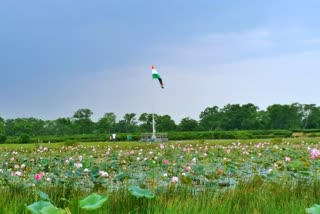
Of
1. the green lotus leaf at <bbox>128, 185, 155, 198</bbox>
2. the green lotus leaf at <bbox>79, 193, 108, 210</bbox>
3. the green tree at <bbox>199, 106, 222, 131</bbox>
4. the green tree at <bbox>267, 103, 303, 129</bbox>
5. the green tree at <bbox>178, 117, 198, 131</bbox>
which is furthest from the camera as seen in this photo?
the green tree at <bbox>267, 103, 303, 129</bbox>

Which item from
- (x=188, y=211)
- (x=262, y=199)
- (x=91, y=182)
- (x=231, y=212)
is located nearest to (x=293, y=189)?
(x=262, y=199)

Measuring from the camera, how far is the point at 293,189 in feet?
13.9

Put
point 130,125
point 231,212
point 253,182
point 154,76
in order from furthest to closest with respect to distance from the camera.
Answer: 1. point 130,125
2. point 154,76
3. point 253,182
4. point 231,212

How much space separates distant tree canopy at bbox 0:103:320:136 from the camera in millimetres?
56594

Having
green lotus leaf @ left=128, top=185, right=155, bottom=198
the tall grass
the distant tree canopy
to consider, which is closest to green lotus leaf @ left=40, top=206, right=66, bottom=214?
the tall grass

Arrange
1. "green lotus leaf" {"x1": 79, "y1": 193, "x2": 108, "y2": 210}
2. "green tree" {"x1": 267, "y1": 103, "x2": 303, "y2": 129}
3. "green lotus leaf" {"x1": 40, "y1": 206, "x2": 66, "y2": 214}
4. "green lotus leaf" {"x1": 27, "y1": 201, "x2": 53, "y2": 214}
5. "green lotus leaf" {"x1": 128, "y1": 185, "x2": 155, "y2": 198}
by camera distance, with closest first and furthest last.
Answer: "green lotus leaf" {"x1": 40, "y1": 206, "x2": 66, "y2": 214} → "green lotus leaf" {"x1": 27, "y1": 201, "x2": 53, "y2": 214} → "green lotus leaf" {"x1": 79, "y1": 193, "x2": 108, "y2": 210} → "green lotus leaf" {"x1": 128, "y1": 185, "x2": 155, "y2": 198} → "green tree" {"x1": 267, "y1": 103, "x2": 303, "y2": 129}

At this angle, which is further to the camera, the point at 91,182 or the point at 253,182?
the point at 91,182

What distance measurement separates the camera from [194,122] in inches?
2203

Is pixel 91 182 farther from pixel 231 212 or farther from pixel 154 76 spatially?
pixel 154 76

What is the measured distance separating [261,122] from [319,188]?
61.0m

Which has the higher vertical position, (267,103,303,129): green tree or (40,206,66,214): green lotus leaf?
(267,103,303,129): green tree

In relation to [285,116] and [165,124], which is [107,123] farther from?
[285,116]

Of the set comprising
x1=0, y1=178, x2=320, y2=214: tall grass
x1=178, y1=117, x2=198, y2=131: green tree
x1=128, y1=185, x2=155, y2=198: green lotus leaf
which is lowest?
x1=0, y1=178, x2=320, y2=214: tall grass

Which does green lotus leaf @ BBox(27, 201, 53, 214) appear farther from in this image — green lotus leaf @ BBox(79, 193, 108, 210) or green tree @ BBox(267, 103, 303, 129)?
green tree @ BBox(267, 103, 303, 129)
